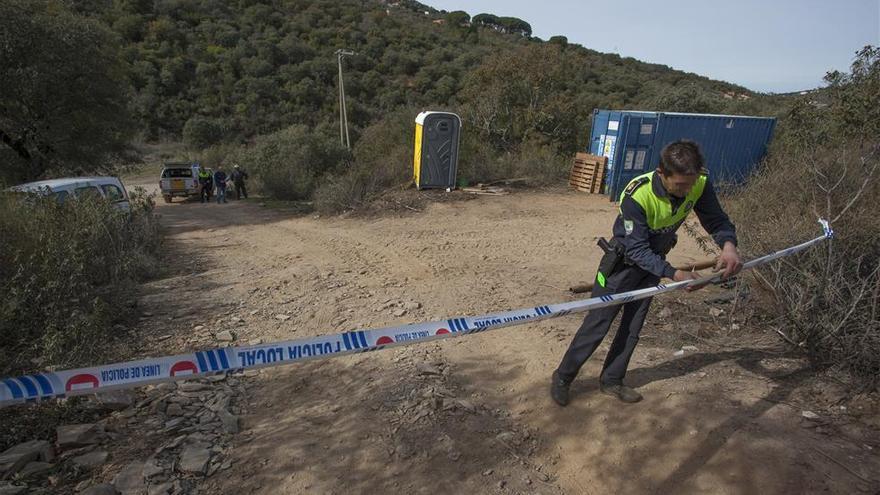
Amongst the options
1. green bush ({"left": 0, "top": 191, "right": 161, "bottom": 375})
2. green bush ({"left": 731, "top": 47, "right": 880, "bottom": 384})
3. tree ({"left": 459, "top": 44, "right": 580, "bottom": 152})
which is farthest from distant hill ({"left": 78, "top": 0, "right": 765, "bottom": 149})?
green bush ({"left": 0, "top": 191, "right": 161, "bottom": 375})

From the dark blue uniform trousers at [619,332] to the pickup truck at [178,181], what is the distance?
1909cm

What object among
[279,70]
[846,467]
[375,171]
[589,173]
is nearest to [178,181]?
[375,171]

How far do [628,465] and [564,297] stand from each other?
2.86 metres

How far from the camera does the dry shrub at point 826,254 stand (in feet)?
10.5

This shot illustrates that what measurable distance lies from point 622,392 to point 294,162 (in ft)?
54.8

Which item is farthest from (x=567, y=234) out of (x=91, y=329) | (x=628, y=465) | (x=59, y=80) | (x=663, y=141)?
(x=59, y=80)

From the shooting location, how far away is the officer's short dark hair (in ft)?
8.36

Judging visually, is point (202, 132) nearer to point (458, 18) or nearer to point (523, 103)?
point (523, 103)

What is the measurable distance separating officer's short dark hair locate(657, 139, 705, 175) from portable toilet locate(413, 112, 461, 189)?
9.24 m

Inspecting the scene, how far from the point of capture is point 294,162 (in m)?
17.9

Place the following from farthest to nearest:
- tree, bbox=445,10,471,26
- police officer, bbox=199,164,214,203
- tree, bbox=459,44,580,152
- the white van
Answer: tree, bbox=445,10,471,26 → police officer, bbox=199,164,214,203 → tree, bbox=459,44,580,152 → the white van

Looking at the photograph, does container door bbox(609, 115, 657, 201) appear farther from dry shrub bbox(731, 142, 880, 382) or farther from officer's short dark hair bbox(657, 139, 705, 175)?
officer's short dark hair bbox(657, 139, 705, 175)

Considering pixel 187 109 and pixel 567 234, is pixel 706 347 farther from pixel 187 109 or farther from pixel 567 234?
pixel 187 109

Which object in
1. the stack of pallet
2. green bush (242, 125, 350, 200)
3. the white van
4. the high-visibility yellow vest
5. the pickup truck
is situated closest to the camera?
the high-visibility yellow vest
